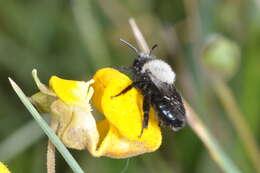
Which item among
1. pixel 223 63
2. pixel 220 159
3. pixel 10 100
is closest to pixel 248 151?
pixel 223 63

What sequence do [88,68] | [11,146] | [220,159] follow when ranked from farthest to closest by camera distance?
[88,68]
[11,146]
[220,159]

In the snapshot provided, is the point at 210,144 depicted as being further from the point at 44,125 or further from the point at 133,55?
the point at 133,55

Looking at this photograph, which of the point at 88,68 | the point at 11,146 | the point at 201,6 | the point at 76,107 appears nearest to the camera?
the point at 76,107

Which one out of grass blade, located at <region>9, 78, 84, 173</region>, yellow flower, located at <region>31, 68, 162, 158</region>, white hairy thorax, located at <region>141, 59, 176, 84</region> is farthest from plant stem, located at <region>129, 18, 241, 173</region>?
grass blade, located at <region>9, 78, 84, 173</region>

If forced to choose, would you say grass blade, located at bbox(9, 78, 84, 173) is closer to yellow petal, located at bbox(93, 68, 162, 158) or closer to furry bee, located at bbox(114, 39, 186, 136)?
yellow petal, located at bbox(93, 68, 162, 158)

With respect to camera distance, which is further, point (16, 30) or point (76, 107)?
point (16, 30)

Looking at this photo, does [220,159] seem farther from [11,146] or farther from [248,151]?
[11,146]

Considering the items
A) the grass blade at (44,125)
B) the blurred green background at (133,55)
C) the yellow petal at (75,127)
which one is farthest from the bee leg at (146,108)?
the blurred green background at (133,55)
